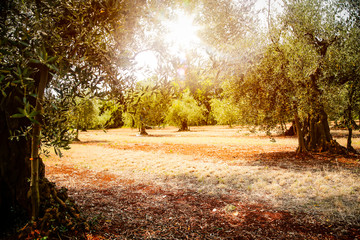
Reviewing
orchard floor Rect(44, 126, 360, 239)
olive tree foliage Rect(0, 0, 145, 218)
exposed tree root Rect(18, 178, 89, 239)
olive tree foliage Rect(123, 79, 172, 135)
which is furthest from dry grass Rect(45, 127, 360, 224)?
olive tree foliage Rect(0, 0, 145, 218)

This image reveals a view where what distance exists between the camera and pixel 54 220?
12.8 feet

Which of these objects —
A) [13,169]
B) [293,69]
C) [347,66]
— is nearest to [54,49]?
[13,169]

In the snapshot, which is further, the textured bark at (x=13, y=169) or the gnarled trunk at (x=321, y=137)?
the gnarled trunk at (x=321, y=137)

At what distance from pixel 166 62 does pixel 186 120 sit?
4036cm

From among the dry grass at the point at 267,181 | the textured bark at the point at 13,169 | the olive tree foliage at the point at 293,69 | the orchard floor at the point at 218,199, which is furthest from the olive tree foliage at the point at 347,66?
the textured bark at the point at 13,169

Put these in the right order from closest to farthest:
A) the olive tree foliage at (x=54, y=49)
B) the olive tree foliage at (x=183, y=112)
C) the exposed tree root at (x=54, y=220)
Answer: the olive tree foliage at (x=54, y=49) → the exposed tree root at (x=54, y=220) → the olive tree foliage at (x=183, y=112)

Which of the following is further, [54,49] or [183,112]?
[183,112]

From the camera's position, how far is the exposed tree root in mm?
3689

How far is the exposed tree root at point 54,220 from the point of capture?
3.69m

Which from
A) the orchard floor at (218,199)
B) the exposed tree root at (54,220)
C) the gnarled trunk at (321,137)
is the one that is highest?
the gnarled trunk at (321,137)

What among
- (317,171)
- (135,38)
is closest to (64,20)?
(135,38)

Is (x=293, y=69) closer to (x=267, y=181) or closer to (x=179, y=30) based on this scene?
(x=267, y=181)

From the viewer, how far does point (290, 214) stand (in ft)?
18.2

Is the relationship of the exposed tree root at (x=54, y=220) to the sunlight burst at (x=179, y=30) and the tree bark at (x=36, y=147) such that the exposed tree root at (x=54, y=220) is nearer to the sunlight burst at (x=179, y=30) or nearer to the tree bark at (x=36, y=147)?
the tree bark at (x=36, y=147)
